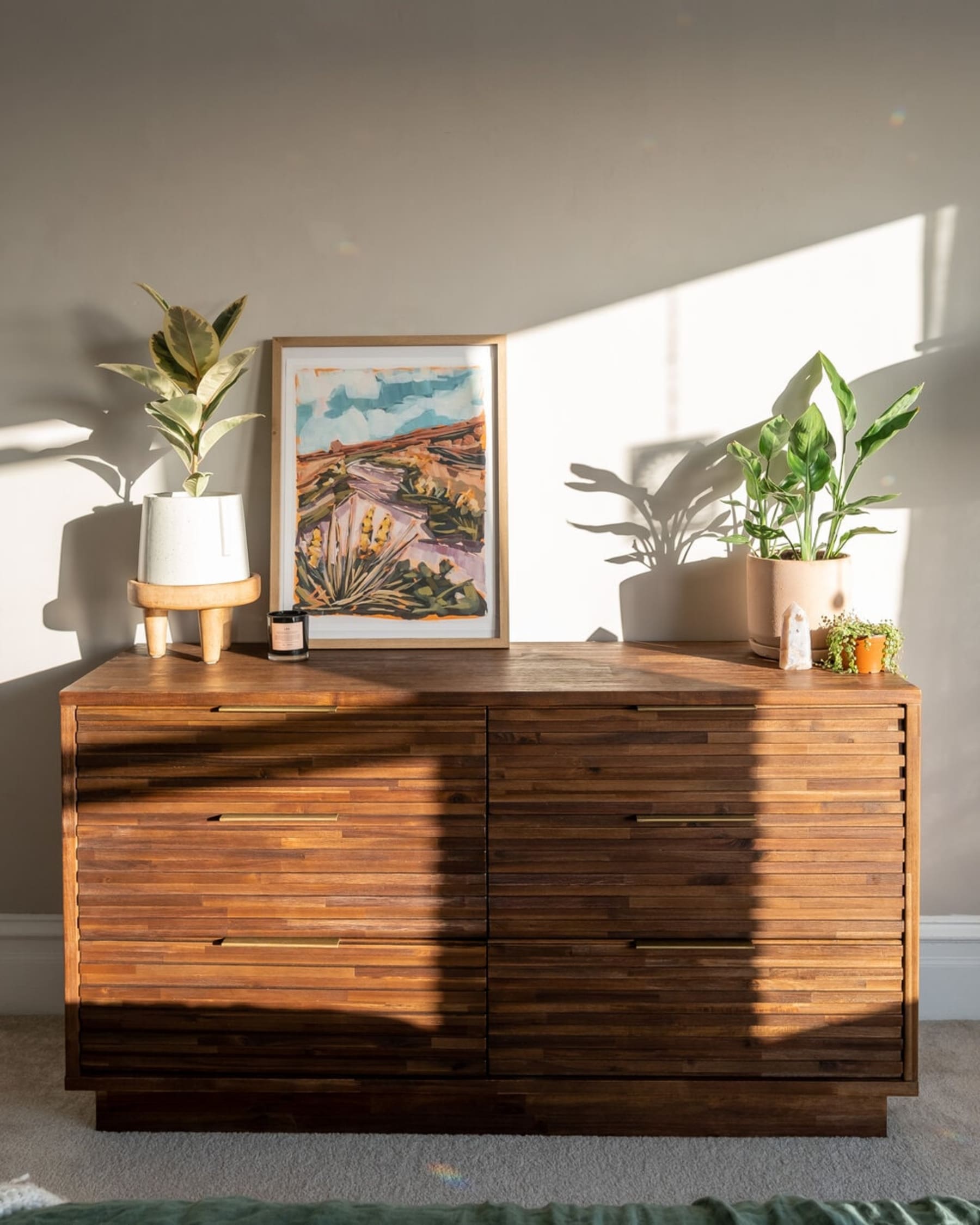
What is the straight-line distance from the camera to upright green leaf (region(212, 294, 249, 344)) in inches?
99.0

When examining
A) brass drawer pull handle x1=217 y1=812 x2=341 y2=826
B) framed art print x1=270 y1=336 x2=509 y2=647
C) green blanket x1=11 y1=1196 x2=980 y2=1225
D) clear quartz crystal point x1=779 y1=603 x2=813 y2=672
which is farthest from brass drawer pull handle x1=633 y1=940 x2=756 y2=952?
green blanket x1=11 y1=1196 x2=980 y2=1225

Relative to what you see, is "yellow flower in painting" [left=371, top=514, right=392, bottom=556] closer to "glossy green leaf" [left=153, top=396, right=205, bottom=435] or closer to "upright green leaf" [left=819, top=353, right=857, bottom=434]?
"glossy green leaf" [left=153, top=396, right=205, bottom=435]

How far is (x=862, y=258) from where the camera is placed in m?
2.61

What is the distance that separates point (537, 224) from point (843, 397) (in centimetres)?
79

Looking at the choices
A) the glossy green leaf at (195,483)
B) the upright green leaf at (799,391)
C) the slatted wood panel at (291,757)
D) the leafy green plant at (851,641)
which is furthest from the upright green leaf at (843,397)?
the glossy green leaf at (195,483)

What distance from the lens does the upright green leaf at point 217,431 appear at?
253cm

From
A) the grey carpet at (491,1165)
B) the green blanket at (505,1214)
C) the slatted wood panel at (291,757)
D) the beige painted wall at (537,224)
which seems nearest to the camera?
the green blanket at (505,1214)

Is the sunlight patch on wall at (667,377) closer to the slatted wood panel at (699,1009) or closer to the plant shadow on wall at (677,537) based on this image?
the plant shadow on wall at (677,537)

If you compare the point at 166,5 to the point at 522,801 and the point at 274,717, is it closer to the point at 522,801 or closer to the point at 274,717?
the point at 274,717

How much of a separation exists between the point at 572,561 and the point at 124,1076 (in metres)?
1.47

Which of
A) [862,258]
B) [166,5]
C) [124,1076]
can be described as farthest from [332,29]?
[124,1076]

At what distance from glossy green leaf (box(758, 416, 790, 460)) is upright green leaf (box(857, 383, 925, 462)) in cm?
17

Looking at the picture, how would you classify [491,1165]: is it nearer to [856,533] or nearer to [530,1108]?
[530,1108]

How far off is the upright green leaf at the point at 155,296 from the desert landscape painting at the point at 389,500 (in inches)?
12.8
